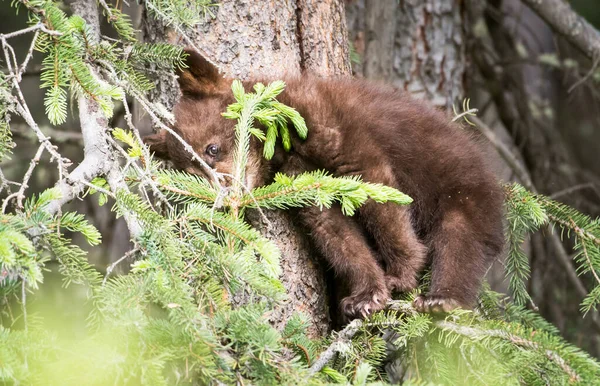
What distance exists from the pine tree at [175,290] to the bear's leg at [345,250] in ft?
0.96

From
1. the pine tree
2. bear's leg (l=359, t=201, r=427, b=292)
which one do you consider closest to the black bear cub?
bear's leg (l=359, t=201, r=427, b=292)

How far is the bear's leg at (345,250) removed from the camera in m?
3.30

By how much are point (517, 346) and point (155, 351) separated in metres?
1.22

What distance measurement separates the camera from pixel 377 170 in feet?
10.7

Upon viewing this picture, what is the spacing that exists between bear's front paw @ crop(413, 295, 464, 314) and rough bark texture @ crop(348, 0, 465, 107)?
318 centimetres

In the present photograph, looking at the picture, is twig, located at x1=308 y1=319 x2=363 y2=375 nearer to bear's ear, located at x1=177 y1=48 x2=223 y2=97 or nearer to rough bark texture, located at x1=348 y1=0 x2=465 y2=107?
bear's ear, located at x1=177 y1=48 x2=223 y2=97

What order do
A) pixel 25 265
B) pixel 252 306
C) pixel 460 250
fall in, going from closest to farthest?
pixel 25 265 → pixel 252 306 → pixel 460 250

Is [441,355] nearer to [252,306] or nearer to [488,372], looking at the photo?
[488,372]

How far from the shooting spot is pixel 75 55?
2.46m

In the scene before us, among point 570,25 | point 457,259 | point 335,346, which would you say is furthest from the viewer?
point 570,25

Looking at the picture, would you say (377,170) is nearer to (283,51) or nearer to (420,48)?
(283,51)

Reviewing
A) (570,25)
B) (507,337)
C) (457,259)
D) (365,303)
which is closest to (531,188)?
(570,25)

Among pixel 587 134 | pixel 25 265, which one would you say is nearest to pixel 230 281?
pixel 25 265

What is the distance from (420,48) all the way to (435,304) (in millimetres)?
3593
